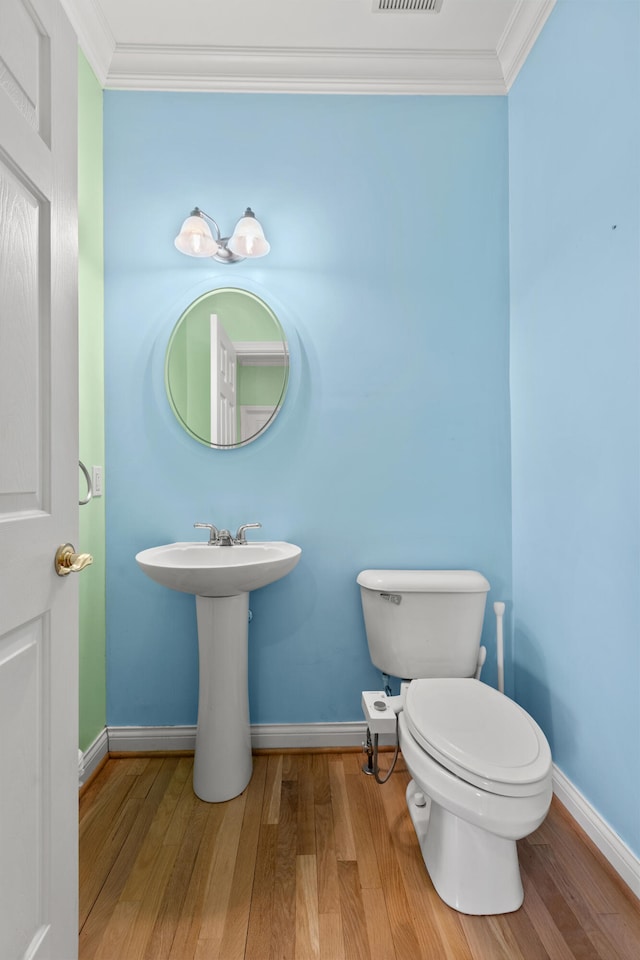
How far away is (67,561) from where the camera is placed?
0.88 metres

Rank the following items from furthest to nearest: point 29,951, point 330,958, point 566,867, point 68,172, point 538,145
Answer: point 538,145
point 566,867
point 330,958
point 68,172
point 29,951

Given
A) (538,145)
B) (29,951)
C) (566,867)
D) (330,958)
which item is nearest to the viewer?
(29,951)

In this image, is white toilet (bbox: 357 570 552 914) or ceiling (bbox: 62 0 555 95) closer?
white toilet (bbox: 357 570 552 914)

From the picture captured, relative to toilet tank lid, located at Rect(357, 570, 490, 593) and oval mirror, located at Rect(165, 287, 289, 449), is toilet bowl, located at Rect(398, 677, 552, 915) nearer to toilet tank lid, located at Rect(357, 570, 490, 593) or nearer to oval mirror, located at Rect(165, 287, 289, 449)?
toilet tank lid, located at Rect(357, 570, 490, 593)

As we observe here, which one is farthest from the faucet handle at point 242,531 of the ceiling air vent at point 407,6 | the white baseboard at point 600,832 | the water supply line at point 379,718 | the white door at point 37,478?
the ceiling air vent at point 407,6

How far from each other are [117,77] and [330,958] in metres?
2.73

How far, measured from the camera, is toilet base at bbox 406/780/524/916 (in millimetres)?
1178

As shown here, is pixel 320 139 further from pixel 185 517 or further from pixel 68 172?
pixel 185 517

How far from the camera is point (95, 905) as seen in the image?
121cm

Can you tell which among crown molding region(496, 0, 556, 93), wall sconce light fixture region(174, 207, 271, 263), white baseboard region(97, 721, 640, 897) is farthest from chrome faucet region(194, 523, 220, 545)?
crown molding region(496, 0, 556, 93)

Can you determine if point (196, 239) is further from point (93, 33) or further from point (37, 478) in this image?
point (37, 478)

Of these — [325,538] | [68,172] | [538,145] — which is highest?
[538,145]

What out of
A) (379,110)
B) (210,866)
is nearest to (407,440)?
(379,110)

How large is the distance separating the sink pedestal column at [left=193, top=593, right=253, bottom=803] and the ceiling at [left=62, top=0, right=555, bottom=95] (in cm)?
190
